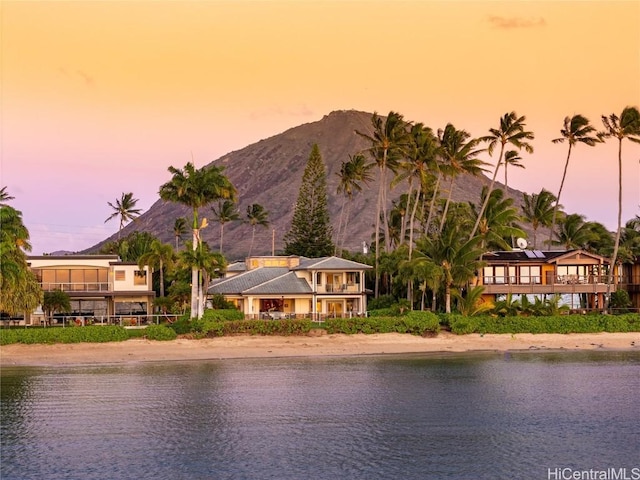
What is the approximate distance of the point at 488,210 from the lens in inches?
2527

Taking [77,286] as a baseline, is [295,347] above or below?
below

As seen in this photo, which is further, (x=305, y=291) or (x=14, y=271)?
(x=305, y=291)

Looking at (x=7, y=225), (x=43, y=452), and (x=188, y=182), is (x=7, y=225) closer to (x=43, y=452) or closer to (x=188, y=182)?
(x=188, y=182)

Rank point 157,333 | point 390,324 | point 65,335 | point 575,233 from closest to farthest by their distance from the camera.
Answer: point 65,335 < point 157,333 < point 390,324 < point 575,233

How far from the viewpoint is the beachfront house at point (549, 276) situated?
61.0 meters

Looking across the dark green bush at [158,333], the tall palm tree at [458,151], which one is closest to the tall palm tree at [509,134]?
the tall palm tree at [458,151]

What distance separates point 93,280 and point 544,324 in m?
33.0

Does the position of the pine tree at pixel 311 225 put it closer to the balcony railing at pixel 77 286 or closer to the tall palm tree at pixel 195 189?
the balcony railing at pixel 77 286

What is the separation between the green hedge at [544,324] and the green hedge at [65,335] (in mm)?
22120

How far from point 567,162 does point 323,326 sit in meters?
30.7

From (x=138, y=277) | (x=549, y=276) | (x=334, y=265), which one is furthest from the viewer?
(x=549, y=276)

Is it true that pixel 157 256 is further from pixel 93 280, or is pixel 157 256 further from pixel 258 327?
pixel 258 327

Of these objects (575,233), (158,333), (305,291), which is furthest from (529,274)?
(158,333)

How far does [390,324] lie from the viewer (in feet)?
170
